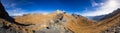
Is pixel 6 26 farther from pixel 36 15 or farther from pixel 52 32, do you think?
pixel 36 15

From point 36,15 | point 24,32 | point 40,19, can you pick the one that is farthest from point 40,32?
point 36,15

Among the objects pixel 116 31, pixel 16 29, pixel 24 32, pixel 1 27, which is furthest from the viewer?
pixel 116 31

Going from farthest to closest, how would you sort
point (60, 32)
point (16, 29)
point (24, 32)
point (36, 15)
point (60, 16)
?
point (36, 15) → point (60, 16) → point (60, 32) → point (24, 32) → point (16, 29)

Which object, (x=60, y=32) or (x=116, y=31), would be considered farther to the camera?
(x=60, y=32)

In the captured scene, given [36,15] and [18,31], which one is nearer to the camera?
[18,31]

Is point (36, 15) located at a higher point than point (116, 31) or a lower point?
higher

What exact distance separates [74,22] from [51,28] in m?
44.4

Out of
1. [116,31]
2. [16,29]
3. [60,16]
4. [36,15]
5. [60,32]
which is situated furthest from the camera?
[36,15]

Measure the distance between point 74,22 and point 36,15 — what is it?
21.2 m

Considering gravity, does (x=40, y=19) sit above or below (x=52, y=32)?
above

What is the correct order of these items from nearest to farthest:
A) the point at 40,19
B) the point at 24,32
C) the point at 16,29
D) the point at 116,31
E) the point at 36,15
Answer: the point at 16,29 → the point at 24,32 → the point at 116,31 → the point at 40,19 → the point at 36,15

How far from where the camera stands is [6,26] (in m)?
73.9

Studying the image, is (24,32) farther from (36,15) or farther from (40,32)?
(36,15)

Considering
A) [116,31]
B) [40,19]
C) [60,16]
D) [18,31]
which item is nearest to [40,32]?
[18,31]
